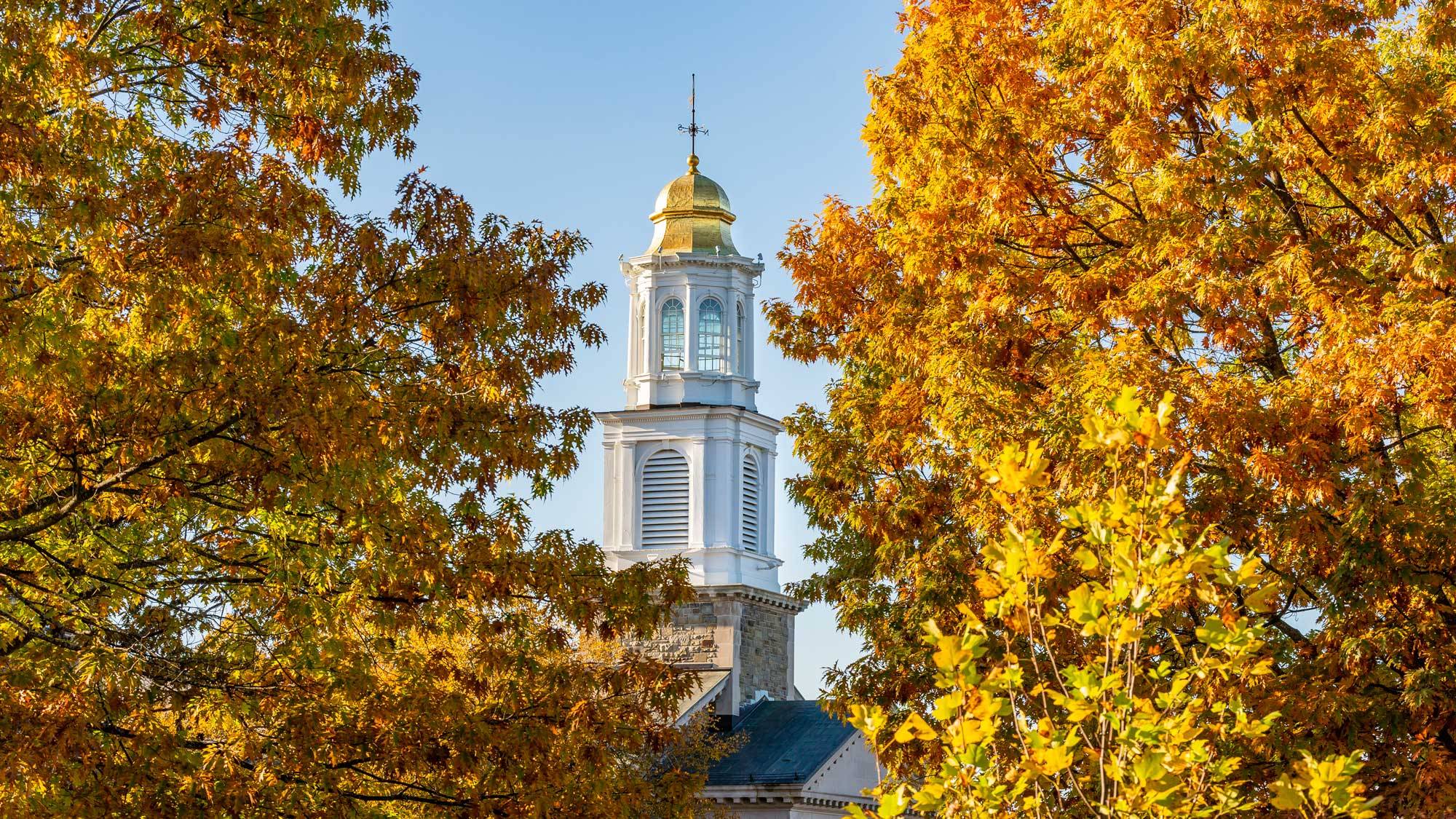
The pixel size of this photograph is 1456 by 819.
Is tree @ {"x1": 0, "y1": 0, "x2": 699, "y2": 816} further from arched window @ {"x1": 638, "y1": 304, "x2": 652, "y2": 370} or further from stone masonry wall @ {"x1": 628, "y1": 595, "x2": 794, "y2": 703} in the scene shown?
arched window @ {"x1": 638, "y1": 304, "x2": 652, "y2": 370}

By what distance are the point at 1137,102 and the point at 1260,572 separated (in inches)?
136

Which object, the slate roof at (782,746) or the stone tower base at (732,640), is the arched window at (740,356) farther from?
the slate roof at (782,746)

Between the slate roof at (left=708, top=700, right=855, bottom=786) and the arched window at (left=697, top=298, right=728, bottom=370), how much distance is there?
9.91 meters

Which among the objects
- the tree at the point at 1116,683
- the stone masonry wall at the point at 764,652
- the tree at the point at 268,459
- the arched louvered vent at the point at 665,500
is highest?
the arched louvered vent at the point at 665,500

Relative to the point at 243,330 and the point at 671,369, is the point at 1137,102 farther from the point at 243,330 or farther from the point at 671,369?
the point at 671,369

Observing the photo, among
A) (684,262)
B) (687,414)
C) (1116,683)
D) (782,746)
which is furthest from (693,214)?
(1116,683)

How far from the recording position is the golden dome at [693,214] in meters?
48.9

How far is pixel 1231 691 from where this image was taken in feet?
20.8

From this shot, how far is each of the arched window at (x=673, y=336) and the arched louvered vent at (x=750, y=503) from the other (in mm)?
3401

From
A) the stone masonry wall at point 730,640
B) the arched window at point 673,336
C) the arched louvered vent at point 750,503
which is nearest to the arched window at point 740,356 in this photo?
the arched window at point 673,336

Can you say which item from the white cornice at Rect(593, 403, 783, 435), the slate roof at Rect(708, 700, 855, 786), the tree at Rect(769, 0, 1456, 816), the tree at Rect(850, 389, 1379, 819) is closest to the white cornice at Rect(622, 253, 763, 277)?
the white cornice at Rect(593, 403, 783, 435)

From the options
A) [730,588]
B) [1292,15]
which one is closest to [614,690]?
[1292,15]

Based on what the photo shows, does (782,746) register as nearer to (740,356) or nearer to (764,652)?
(764,652)

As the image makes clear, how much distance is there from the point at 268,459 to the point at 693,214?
39.3 meters
